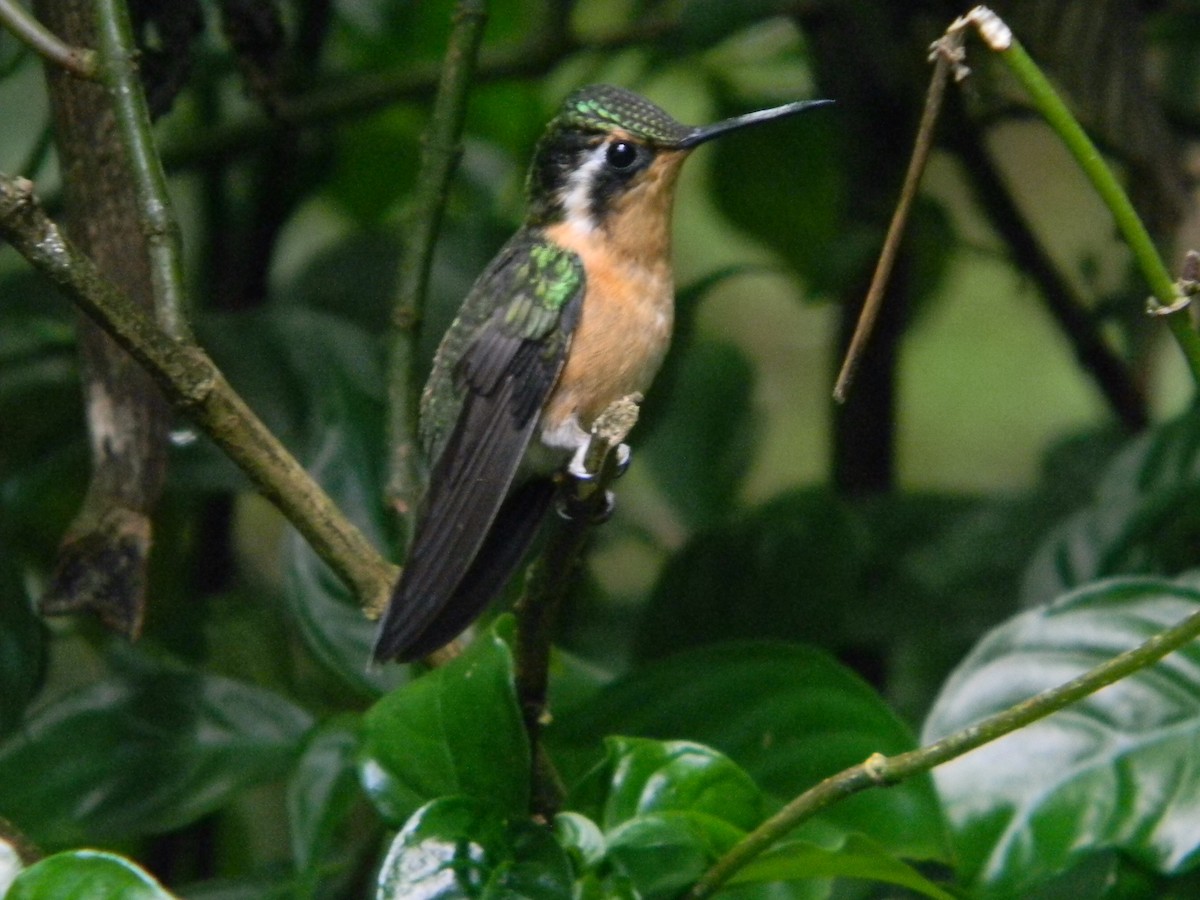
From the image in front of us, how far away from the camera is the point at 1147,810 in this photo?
62.7 inches

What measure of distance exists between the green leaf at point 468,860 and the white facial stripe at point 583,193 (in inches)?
37.1

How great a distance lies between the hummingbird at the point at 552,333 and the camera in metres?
1.69

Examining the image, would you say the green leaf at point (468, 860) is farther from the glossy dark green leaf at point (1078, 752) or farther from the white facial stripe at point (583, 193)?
the white facial stripe at point (583, 193)

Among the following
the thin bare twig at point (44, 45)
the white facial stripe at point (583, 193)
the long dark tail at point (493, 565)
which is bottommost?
the long dark tail at point (493, 565)

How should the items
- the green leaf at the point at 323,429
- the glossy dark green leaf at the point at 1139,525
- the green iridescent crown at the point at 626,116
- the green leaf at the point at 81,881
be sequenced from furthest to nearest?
1. the glossy dark green leaf at the point at 1139,525
2. the green iridescent crown at the point at 626,116
3. the green leaf at the point at 323,429
4. the green leaf at the point at 81,881

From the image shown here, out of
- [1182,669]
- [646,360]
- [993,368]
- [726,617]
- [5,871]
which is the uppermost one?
[646,360]

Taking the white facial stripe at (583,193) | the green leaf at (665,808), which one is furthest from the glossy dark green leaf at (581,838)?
the white facial stripe at (583,193)

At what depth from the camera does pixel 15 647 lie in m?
1.76

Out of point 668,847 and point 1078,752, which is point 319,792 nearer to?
point 668,847

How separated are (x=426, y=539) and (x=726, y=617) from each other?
822 millimetres

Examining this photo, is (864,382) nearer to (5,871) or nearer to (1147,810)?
(1147,810)

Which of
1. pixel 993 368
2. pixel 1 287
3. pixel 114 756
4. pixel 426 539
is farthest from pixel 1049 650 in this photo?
pixel 993 368

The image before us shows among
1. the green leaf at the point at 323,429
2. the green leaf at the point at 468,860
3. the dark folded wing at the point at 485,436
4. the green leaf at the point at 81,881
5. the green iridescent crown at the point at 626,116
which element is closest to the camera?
the green leaf at the point at 81,881

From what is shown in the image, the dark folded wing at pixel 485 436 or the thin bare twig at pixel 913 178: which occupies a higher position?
the thin bare twig at pixel 913 178
